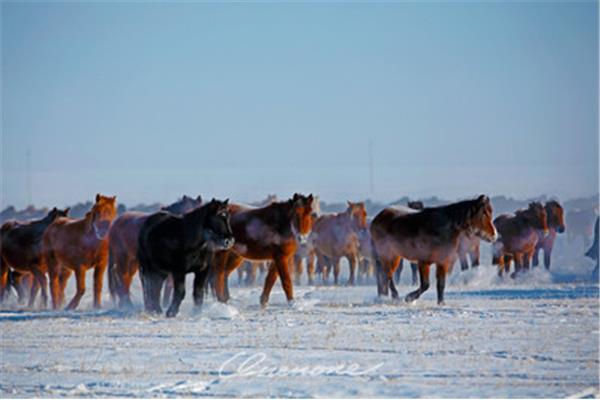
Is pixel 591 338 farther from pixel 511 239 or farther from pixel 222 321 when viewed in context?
pixel 511 239

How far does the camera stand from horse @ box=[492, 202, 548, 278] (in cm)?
2931

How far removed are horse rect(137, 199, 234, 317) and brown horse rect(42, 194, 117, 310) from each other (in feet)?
6.43

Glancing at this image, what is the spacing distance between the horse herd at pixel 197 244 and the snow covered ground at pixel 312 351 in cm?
66

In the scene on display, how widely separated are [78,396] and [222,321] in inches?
243

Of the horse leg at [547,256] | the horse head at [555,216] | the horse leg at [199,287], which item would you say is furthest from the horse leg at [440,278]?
the horse leg at [547,256]

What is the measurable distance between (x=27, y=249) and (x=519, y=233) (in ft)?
45.5

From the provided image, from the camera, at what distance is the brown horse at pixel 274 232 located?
1856cm

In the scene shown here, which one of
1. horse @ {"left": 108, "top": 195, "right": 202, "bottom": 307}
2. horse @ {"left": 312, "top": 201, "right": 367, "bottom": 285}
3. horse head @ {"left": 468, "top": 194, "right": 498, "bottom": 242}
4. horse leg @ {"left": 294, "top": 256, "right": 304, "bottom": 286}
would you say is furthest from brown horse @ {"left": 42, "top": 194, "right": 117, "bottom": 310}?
horse @ {"left": 312, "top": 201, "right": 367, "bottom": 285}

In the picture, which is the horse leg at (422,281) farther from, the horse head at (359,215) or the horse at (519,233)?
the horse head at (359,215)

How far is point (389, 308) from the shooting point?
725 inches

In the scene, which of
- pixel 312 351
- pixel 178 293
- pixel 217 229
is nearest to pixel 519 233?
pixel 217 229

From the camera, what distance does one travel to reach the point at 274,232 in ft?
62.1

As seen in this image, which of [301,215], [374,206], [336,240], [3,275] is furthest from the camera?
[374,206]

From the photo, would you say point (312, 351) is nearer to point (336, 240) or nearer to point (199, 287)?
point (199, 287)
